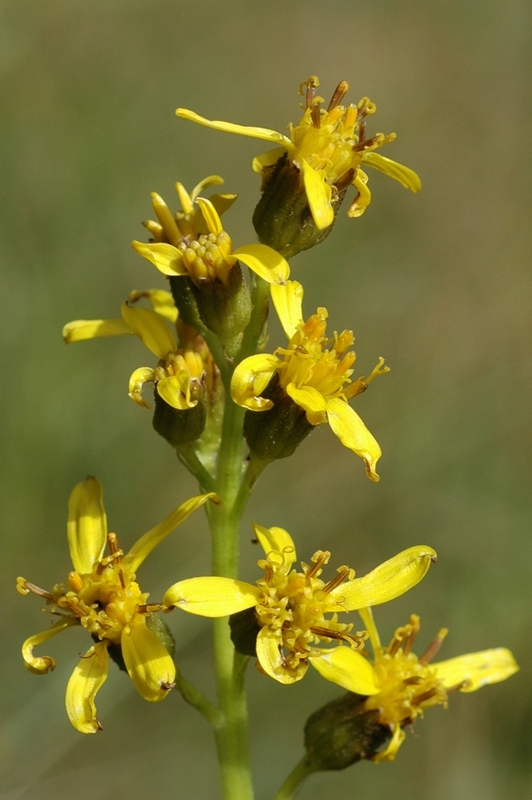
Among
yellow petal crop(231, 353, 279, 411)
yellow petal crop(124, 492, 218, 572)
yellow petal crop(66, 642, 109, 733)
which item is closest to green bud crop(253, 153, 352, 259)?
yellow petal crop(231, 353, 279, 411)

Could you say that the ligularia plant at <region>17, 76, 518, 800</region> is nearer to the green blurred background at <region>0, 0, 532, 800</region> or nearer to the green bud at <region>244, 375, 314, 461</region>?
the green bud at <region>244, 375, 314, 461</region>

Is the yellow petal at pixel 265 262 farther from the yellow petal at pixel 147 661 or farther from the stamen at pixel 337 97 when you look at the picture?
the yellow petal at pixel 147 661

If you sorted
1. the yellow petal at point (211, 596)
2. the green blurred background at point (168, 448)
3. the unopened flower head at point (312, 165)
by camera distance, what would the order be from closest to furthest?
1. the yellow petal at point (211, 596)
2. the unopened flower head at point (312, 165)
3. the green blurred background at point (168, 448)

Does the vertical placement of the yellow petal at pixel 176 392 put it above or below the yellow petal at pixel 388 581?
above

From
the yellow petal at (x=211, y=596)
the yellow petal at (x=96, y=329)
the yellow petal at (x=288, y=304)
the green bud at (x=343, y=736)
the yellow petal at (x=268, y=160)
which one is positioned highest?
the yellow petal at (x=268, y=160)

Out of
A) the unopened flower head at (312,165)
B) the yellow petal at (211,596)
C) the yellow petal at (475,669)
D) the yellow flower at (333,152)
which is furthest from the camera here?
the yellow petal at (475,669)

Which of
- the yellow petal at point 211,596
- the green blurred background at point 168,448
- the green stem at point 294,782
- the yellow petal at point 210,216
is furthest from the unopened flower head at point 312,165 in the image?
the green blurred background at point 168,448

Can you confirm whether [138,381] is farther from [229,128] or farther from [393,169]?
[393,169]

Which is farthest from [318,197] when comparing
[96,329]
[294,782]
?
[294,782]
